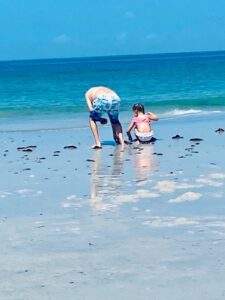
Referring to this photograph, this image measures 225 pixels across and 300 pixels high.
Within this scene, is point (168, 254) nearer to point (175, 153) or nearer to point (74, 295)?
point (74, 295)

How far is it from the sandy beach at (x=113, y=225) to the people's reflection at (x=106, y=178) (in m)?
0.01

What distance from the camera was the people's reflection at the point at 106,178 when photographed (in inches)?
305

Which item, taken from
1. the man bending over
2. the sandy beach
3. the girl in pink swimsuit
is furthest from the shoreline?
the sandy beach

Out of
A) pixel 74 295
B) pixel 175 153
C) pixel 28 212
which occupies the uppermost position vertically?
pixel 175 153

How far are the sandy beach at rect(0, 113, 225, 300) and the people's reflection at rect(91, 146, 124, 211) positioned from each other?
10mm

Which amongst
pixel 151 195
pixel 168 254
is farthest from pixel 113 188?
pixel 168 254

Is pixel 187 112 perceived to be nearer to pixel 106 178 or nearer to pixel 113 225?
pixel 106 178

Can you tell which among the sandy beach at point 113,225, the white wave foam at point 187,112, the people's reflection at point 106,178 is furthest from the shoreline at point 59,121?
the sandy beach at point 113,225

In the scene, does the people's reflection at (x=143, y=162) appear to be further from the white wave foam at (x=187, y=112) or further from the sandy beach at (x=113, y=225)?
the white wave foam at (x=187, y=112)

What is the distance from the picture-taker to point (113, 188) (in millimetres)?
8484

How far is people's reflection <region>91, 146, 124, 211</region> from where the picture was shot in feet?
25.4

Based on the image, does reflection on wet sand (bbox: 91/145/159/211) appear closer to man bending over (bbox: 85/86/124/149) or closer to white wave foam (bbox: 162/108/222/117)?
man bending over (bbox: 85/86/124/149)

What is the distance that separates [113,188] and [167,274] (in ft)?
10.2

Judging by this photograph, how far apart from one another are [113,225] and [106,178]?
2505mm
